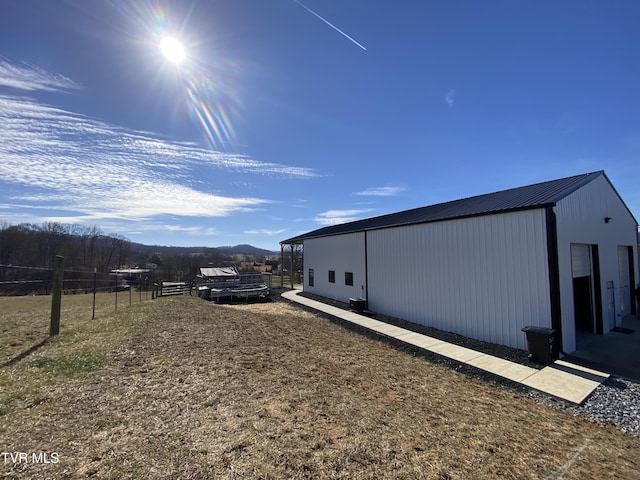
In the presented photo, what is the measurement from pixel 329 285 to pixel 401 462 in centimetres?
1368

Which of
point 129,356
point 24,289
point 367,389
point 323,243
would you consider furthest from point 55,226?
point 367,389

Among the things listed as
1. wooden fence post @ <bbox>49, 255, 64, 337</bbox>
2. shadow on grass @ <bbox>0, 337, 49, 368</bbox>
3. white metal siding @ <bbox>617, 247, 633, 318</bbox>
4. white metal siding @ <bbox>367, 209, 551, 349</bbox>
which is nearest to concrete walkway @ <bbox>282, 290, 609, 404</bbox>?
white metal siding @ <bbox>367, 209, 551, 349</bbox>

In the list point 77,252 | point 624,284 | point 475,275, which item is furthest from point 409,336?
point 77,252

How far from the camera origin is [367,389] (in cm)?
463

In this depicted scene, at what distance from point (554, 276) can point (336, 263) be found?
10268mm

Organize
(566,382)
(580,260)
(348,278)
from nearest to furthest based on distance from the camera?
(566,382)
(580,260)
(348,278)

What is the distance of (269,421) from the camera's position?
3.40m

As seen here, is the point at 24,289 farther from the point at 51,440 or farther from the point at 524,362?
the point at 524,362

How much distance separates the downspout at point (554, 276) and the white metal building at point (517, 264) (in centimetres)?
2

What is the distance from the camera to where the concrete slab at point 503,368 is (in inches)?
214

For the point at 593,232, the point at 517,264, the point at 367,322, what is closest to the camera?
A: the point at 517,264

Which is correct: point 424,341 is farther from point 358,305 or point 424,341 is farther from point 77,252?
point 77,252

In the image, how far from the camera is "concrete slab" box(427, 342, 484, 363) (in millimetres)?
6426

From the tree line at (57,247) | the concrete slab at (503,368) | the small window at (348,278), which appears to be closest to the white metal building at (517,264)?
the concrete slab at (503,368)
